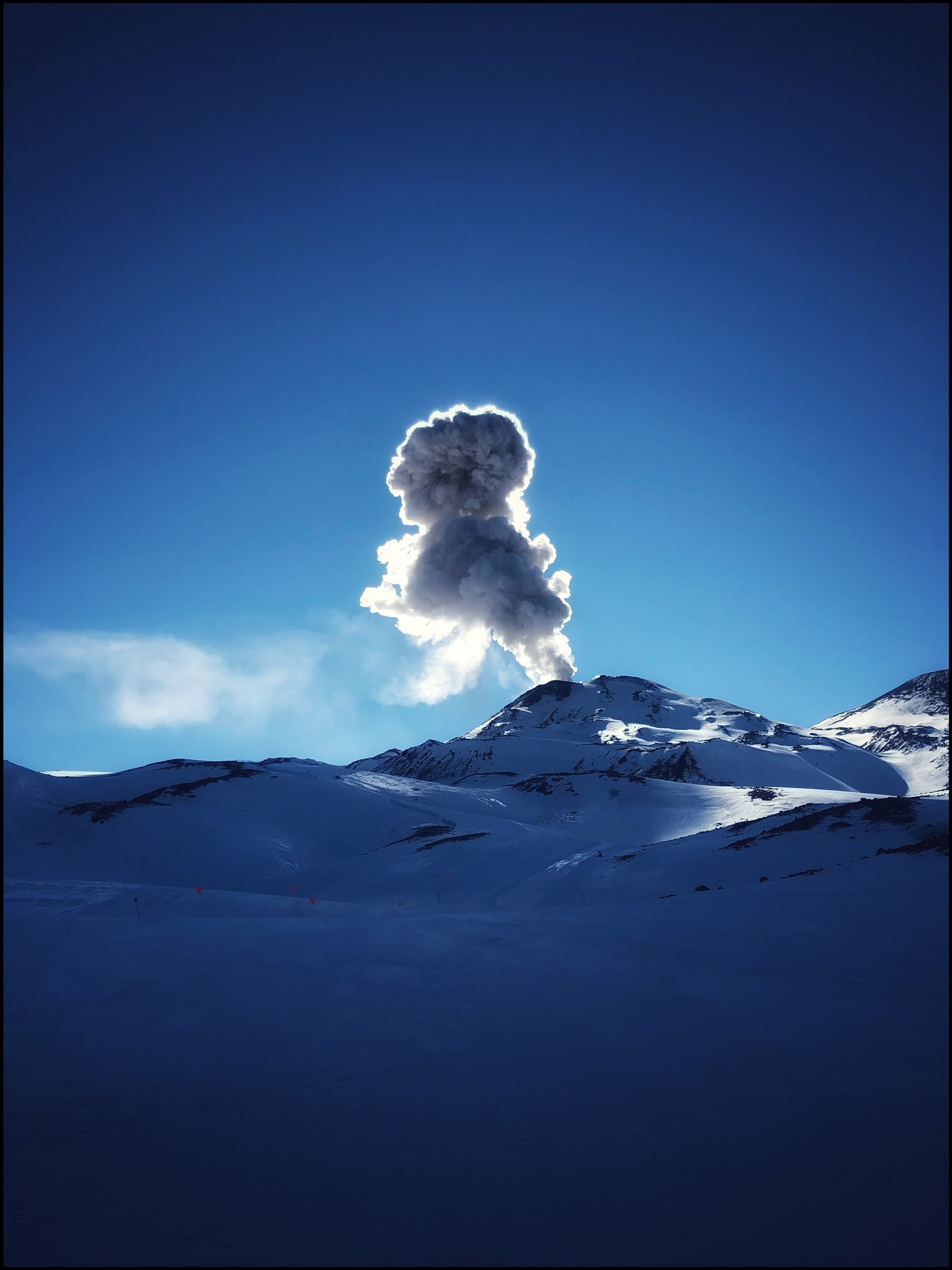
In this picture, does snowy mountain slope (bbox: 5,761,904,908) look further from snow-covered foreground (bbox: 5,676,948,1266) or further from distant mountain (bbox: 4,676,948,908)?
snow-covered foreground (bbox: 5,676,948,1266)

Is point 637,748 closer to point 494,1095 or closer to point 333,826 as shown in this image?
point 333,826

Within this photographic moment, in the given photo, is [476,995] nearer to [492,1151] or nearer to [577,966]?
[577,966]

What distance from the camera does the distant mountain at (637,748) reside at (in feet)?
220

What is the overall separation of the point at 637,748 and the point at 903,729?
34359mm

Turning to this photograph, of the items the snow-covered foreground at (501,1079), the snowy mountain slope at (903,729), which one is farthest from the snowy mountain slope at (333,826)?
the snow-covered foreground at (501,1079)

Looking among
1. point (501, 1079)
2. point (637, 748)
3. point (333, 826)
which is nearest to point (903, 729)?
point (637, 748)

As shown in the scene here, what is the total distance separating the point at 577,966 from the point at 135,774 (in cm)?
5976

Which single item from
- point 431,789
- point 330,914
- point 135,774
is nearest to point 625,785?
point 431,789

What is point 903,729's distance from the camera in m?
75.9

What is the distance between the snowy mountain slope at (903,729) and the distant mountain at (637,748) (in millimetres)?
2319

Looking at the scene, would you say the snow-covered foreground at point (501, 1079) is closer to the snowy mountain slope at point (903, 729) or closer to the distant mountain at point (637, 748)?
the snowy mountain slope at point (903, 729)

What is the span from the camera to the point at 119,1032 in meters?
6.83

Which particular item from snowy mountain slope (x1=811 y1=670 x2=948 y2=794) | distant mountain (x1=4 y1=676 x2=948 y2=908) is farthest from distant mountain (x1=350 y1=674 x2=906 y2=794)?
snowy mountain slope (x1=811 y1=670 x2=948 y2=794)

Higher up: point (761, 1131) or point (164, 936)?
point (761, 1131)
